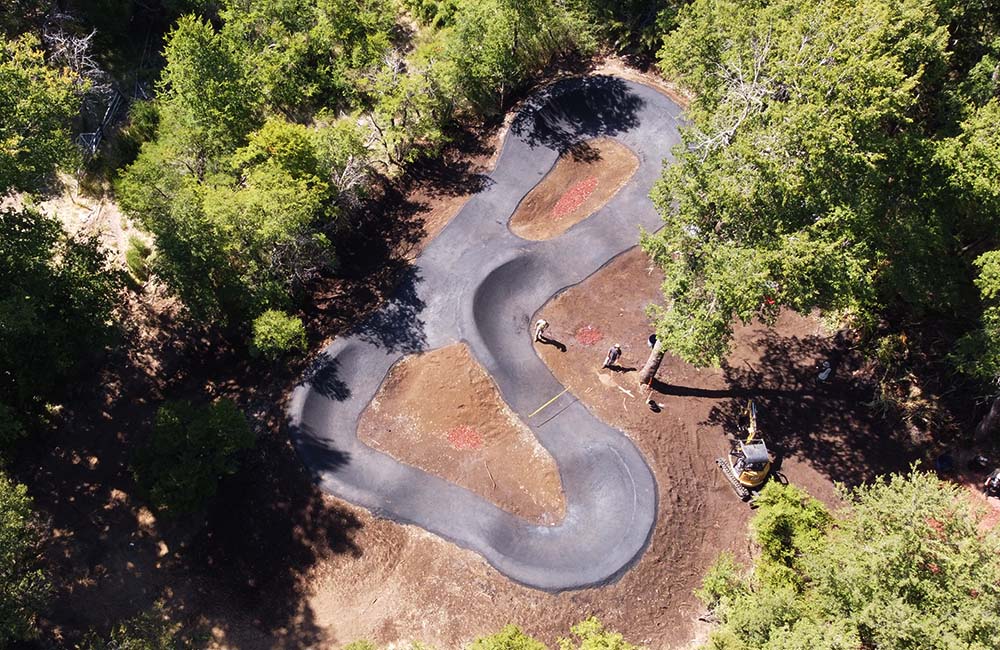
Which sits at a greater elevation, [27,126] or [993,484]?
[27,126]

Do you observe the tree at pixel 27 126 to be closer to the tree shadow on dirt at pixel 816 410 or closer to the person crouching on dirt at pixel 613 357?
the person crouching on dirt at pixel 613 357

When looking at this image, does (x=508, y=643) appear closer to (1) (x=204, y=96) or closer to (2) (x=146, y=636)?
(2) (x=146, y=636)

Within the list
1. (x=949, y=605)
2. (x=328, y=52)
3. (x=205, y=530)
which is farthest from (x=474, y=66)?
(x=949, y=605)

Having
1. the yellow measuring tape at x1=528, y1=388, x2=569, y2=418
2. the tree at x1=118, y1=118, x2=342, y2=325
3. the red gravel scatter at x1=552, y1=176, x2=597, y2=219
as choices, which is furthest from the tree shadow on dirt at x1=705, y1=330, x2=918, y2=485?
the tree at x1=118, y1=118, x2=342, y2=325

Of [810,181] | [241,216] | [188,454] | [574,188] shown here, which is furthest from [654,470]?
[241,216]

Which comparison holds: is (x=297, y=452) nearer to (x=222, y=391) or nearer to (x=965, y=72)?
(x=222, y=391)

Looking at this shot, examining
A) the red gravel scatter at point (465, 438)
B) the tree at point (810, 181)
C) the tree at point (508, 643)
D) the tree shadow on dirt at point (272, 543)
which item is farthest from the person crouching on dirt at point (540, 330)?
the tree at point (508, 643)

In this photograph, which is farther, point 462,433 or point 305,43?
point 305,43

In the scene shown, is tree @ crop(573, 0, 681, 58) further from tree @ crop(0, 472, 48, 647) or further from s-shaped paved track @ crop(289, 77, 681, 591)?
tree @ crop(0, 472, 48, 647)
